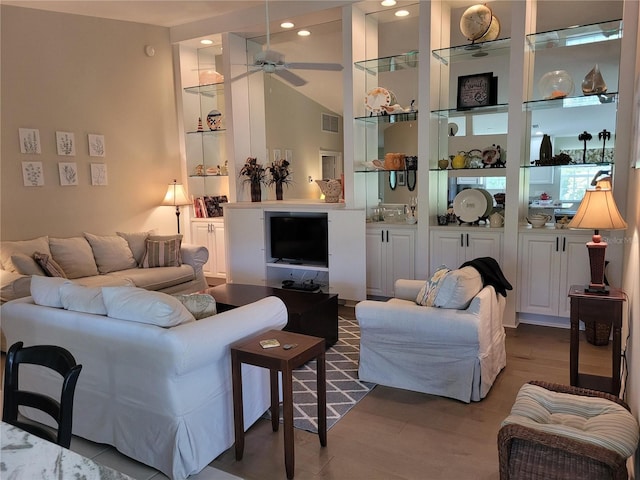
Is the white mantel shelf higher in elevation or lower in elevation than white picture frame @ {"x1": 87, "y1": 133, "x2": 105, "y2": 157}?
lower

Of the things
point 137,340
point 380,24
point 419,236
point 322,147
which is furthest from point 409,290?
point 322,147

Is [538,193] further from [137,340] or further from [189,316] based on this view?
[137,340]

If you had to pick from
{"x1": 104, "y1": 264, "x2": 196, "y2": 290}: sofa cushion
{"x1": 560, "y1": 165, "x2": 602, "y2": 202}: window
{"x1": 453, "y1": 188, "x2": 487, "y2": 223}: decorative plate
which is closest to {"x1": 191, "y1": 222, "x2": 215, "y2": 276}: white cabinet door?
{"x1": 104, "y1": 264, "x2": 196, "y2": 290}: sofa cushion

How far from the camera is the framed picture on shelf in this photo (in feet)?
15.6

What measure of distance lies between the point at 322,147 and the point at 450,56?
4.18 metres

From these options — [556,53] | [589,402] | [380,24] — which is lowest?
[589,402]

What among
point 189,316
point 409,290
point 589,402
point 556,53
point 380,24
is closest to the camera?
point 589,402

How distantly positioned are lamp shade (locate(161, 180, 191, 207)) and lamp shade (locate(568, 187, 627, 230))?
15.9ft

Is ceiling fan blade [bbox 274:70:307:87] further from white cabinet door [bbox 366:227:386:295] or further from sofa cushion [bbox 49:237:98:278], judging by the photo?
sofa cushion [bbox 49:237:98:278]

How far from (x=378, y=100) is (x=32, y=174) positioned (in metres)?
3.83

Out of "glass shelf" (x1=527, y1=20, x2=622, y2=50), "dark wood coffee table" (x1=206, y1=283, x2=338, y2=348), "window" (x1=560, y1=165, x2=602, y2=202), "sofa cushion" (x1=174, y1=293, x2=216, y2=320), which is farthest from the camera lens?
"window" (x1=560, y1=165, x2=602, y2=202)

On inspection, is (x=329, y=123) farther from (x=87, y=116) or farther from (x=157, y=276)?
(x=157, y=276)

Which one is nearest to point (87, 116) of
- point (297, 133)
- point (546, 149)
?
point (297, 133)

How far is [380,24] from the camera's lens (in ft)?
18.1
